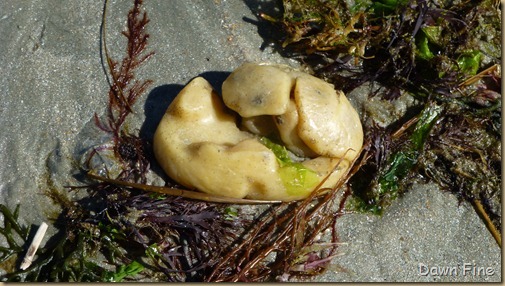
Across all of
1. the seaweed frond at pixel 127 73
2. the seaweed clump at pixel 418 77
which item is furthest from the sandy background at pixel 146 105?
the seaweed clump at pixel 418 77

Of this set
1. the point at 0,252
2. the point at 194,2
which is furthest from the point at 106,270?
the point at 194,2

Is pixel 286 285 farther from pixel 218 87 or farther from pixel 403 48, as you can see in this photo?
pixel 403 48

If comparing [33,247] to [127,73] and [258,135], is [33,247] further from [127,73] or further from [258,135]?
[258,135]

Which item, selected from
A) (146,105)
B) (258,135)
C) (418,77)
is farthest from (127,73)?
(418,77)

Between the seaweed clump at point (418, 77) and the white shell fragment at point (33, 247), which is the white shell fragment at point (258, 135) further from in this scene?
the white shell fragment at point (33, 247)

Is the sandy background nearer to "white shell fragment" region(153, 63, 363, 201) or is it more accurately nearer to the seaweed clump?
the seaweed clump

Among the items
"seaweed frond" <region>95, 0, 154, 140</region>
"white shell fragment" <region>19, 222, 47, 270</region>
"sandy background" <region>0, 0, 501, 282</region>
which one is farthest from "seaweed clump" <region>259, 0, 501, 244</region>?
"white shell fragment" <region>19, 222, 47, 270</region>
